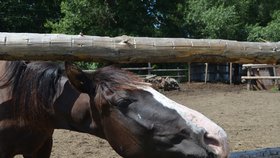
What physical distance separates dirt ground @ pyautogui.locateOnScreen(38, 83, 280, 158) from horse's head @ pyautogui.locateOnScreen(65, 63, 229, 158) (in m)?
3.14

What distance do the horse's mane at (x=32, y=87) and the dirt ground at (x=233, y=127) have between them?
2.59 m

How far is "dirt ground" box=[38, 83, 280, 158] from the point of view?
6.18m

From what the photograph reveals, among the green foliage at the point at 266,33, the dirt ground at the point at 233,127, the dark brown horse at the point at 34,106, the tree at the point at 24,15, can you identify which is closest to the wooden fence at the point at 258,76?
the dirt ground at the point at 233,127

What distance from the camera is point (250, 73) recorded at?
19.4 m

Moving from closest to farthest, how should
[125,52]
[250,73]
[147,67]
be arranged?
1. [125,52]
2. [250,73]
3. [147,67]

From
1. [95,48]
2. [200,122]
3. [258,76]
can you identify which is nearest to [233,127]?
[95,48]

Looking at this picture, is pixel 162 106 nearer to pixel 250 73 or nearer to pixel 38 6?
pixel 250 73

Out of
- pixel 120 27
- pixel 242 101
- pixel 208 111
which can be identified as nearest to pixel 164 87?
pixel 242 101

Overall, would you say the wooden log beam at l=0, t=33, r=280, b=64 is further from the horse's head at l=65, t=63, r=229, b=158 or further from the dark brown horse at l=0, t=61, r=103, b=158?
the dark brown horse at l=0, t=61, r=103, b=158

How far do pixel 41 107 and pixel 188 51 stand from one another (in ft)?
3.72

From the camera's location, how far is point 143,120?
253 centimetres

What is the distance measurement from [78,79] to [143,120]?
1.67 feet

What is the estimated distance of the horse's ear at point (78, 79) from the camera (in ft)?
8.93

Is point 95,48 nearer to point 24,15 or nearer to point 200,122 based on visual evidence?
point 200,122
